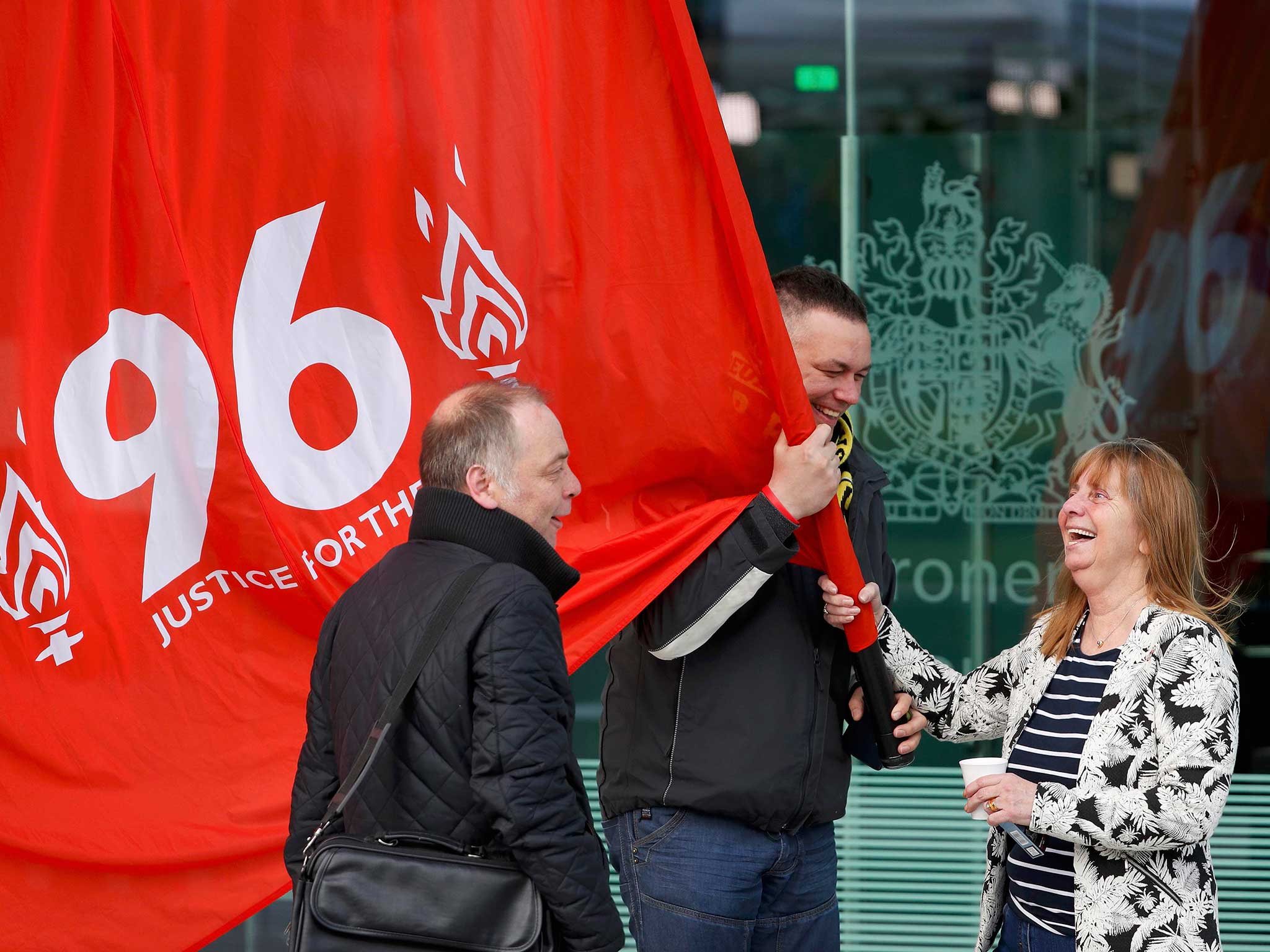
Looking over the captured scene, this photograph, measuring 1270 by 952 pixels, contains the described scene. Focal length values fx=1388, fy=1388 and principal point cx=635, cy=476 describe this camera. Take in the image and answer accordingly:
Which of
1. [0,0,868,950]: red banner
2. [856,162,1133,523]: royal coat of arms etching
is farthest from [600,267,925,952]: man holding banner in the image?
[856,162,1133,523]: royal coat of arms etching

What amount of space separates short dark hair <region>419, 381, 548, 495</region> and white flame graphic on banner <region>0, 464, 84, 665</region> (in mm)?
877

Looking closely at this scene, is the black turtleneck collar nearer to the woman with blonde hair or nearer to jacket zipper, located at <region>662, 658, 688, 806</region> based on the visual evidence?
jacket zipper, located at <region>662, 658, 688, 806</region>

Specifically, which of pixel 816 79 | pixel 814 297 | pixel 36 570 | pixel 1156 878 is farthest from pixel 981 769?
pixel 816 79

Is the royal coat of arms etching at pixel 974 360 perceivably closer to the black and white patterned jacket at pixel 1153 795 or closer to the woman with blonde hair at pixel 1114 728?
the woman with blonde hair at pixel 1114 728

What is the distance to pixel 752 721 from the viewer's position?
109 inches

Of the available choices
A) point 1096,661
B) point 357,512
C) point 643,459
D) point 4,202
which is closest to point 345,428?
point 357,512

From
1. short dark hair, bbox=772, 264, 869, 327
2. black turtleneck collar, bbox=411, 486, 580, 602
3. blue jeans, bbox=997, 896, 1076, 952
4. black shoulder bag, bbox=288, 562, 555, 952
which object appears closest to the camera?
black shoulder bag, bbox=288, 562, 555, 952

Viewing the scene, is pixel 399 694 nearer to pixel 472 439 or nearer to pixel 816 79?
pixel 472 439

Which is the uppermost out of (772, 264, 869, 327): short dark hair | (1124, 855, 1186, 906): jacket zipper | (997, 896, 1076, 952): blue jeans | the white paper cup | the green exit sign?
the green exit sign

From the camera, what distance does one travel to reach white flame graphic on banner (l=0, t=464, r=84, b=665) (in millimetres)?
2756

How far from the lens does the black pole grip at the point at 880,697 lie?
2.87 meters

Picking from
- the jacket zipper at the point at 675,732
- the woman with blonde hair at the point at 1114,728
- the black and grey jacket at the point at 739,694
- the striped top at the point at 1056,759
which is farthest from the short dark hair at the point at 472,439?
the striped top at the point at 1056,759

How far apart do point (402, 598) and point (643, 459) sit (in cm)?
66

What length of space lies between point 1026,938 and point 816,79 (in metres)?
3.17
